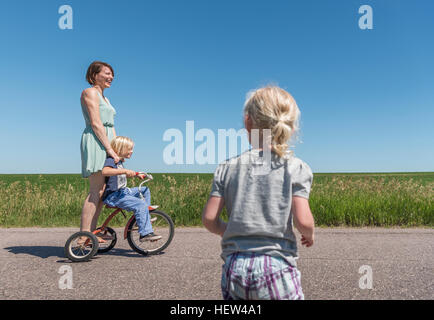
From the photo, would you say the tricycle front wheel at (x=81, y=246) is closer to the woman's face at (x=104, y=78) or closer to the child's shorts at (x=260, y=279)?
the woman's face at (x=104, y=78)

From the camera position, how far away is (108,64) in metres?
4.61

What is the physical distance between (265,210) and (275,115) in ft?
1.48

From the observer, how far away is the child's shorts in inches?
63.6

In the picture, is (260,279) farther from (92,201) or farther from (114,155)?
(92,201)

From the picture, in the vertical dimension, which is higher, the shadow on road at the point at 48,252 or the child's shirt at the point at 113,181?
the child's shirt at the point at 113,181


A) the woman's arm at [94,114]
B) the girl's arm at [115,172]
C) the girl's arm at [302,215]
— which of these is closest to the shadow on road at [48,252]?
the girl's arm at [115,172]

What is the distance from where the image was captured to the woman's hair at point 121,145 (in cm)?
435

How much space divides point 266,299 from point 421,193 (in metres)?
7.28

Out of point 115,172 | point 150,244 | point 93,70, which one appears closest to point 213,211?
point 115,172

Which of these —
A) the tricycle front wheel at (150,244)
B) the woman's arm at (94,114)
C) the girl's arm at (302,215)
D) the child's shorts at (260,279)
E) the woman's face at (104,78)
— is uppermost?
the woman's face at (104,78)

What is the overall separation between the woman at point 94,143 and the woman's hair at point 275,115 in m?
2.83

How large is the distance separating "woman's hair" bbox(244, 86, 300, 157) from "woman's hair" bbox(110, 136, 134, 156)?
113 inches

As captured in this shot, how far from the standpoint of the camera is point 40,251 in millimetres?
4652
